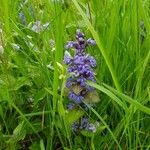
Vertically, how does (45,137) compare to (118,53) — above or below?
below

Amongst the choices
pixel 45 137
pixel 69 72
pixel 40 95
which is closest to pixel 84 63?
pixel 69 72

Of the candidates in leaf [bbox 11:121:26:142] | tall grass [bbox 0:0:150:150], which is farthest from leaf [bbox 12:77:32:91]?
leaf [bbox 11:121:26:142]

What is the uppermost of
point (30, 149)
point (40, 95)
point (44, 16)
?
point (44, 16)

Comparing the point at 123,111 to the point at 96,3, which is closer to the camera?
the point at 123,111

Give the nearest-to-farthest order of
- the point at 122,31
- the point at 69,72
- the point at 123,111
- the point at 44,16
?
the point at 69,72 → the point at 123,111 → the point at 122,31 → the point at 44,16

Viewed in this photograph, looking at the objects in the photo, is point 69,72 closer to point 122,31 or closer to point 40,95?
point 40,95

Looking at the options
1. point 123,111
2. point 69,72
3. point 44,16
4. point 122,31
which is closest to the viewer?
point 69,72

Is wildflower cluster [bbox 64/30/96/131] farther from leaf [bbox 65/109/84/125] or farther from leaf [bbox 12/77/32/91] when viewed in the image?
A: leaf [bbox 12/77/32/91]

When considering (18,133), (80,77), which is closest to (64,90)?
(80,77)
